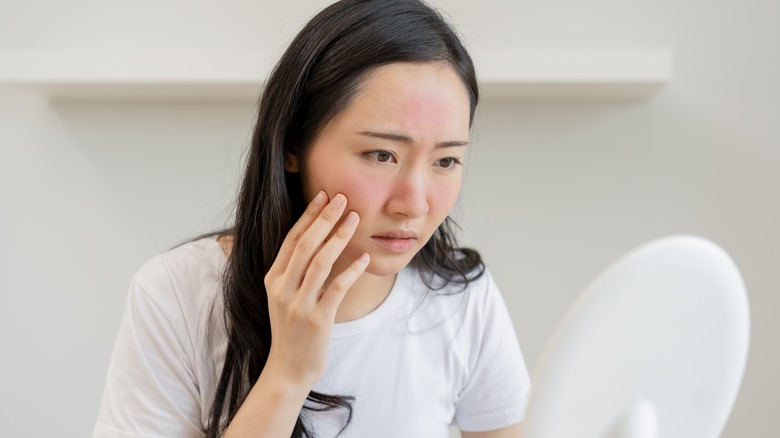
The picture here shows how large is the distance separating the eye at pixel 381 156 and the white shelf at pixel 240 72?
690 millimetres

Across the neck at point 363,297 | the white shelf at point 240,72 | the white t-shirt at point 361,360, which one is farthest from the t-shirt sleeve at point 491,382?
the white shelf at point 240,72

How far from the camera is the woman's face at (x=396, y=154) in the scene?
3.39 feet

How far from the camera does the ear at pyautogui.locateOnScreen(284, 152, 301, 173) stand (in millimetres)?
1151

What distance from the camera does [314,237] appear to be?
3.48 ft

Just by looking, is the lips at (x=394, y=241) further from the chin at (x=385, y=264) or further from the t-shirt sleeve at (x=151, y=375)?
the t-shirt sleeve at (x=151, y=375)

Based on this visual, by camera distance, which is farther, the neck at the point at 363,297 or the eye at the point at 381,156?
the neck at the point at 363,297

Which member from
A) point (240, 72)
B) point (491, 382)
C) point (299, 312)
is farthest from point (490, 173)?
point (299, 312)

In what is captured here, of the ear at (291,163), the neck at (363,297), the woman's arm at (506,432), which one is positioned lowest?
the woman's arm at (506,432)

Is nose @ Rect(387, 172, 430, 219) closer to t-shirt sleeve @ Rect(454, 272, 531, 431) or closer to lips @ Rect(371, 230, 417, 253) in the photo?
lips @ Rect(371, 230, 417, 253)

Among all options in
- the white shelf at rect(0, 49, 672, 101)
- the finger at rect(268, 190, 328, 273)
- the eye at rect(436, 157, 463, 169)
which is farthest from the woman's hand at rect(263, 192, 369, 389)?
the white shelf at rect(0, 49, 672, 101)

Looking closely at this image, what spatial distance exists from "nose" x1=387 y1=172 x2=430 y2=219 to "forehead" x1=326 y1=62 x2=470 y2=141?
49mm

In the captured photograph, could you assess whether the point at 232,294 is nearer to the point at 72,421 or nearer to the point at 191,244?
the point at 191,244

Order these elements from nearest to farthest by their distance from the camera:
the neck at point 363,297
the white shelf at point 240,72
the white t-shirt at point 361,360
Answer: the white t-shirt at point 361,360
the neck at point 363,297
the white shelf at point 240,72

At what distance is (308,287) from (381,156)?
0.17 m
